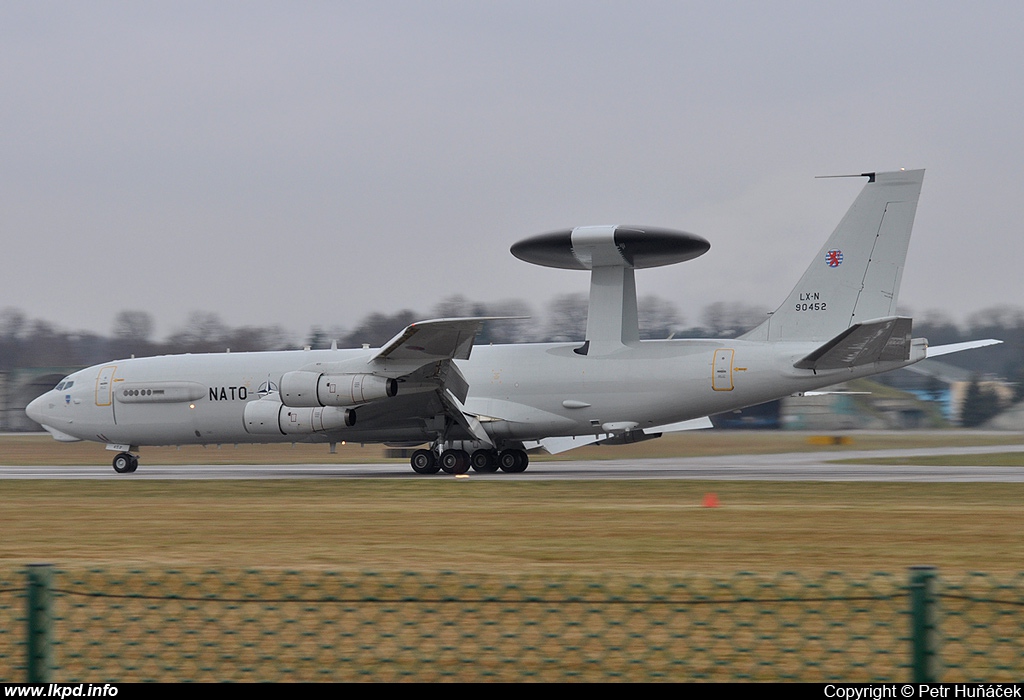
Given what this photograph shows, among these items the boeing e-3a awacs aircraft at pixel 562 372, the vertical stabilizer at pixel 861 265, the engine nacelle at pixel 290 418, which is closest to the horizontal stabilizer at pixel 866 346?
the boeing e-3a awacs aircraft at pixel 562 372

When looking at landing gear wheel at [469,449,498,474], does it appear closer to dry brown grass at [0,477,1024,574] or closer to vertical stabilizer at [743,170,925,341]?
dry brown grass at [0,477,1024,574]

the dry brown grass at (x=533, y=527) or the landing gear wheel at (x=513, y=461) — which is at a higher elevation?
the landing gear wheel at (x=513, y=461)

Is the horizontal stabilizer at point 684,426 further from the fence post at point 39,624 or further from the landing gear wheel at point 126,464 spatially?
the fence post at point 39,624

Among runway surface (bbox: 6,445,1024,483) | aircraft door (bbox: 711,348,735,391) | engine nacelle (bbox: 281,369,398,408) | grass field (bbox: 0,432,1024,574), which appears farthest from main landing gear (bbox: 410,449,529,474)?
aircraft door (bbox: 711,348,735,391)

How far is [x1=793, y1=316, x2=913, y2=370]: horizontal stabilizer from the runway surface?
285 centimetres

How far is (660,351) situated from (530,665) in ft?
74.1

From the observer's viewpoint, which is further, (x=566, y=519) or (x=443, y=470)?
(x=443, y=470)

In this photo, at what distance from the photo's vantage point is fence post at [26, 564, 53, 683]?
554 cm

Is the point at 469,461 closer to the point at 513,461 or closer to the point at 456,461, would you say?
the point at 456,461

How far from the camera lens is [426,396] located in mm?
29531

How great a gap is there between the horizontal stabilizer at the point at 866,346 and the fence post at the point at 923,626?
21.0m

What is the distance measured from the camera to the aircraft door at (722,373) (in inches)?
1118
